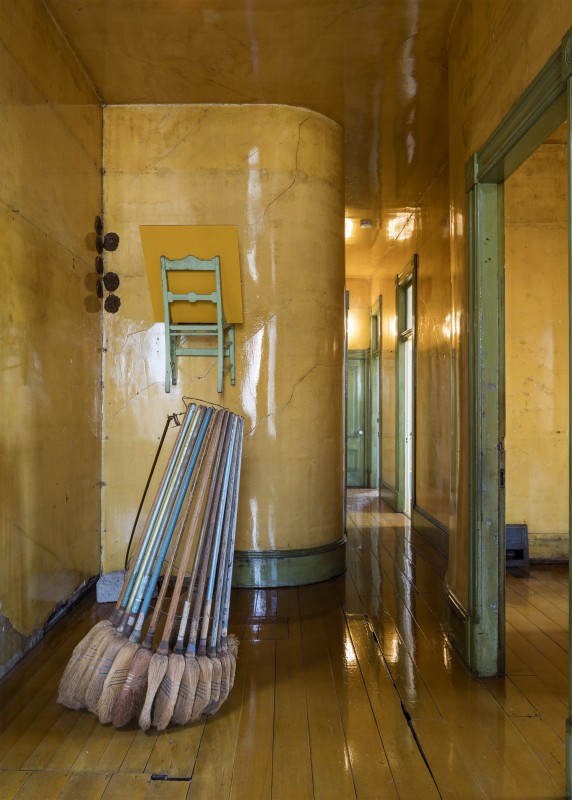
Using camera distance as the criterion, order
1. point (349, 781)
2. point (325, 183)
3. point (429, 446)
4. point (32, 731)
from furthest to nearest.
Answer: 1. point (429, 446)
2. point (325, 183)
3. point (32, 731)
4. point (349, 781)

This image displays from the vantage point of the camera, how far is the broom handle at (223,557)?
244 centimetres

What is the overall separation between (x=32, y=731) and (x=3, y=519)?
2.91 ft

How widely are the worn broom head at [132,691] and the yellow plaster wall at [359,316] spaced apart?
8.14 meters

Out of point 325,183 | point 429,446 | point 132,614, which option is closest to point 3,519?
point 132,614

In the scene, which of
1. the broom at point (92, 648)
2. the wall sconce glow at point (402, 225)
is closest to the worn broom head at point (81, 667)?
the broom at point (92, 648)

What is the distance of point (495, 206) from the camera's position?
9.10 ft

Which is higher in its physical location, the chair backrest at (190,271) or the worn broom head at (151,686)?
the chair backrest at (190,271)

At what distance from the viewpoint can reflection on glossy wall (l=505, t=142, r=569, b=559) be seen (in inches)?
189

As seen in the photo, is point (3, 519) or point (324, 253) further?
point (324, 253)

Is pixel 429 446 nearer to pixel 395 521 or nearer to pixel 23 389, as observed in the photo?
pixel 395 521

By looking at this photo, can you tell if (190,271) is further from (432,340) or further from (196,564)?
(432,340)

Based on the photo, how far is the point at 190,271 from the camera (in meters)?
3.75

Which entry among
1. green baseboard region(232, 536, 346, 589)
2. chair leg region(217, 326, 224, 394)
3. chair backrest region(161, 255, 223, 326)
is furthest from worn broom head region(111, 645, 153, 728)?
chair backrest region(161, 255, 223, 326)

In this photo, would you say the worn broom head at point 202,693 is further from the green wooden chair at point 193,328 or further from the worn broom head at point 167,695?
the green wooden chair at point 193,328
